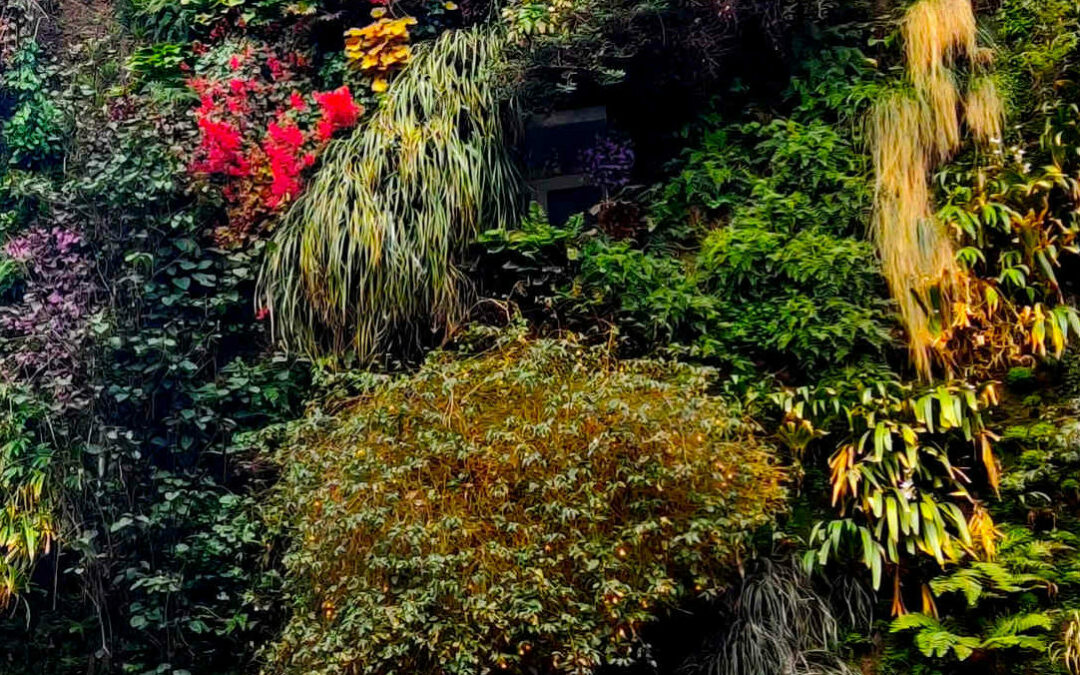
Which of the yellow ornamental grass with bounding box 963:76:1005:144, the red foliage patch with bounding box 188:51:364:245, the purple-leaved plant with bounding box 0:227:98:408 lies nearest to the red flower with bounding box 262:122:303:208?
the red foliage patch with bounding box 188:51:364:245

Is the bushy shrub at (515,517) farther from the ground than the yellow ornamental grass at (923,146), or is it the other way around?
the yellow ornamental grass at (923,146)

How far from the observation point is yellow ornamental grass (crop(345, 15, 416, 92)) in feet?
21.8

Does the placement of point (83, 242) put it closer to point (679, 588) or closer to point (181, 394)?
Answer: point (181, 394)

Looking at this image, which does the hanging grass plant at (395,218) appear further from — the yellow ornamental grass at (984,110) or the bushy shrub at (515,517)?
the yellow ornamental grass at (984,110)

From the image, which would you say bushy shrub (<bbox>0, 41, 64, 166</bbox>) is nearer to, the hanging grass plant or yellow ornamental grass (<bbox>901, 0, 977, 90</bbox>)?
the hanging grass plant

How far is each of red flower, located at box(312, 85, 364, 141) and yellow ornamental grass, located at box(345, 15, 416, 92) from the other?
25cm

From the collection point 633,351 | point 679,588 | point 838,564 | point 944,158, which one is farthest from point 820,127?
point 679,588

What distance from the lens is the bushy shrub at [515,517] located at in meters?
4.27

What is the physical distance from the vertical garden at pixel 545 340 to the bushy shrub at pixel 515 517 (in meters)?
0.02

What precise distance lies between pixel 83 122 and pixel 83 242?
31.7 inches

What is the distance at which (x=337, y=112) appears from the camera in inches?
252

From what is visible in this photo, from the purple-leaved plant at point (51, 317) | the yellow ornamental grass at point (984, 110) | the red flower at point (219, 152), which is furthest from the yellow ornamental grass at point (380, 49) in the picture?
the yellow ornamental grass at point (984, 110)

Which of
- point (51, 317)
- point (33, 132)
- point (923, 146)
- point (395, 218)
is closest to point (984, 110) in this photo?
point (923, 146)

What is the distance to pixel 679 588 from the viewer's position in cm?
448
